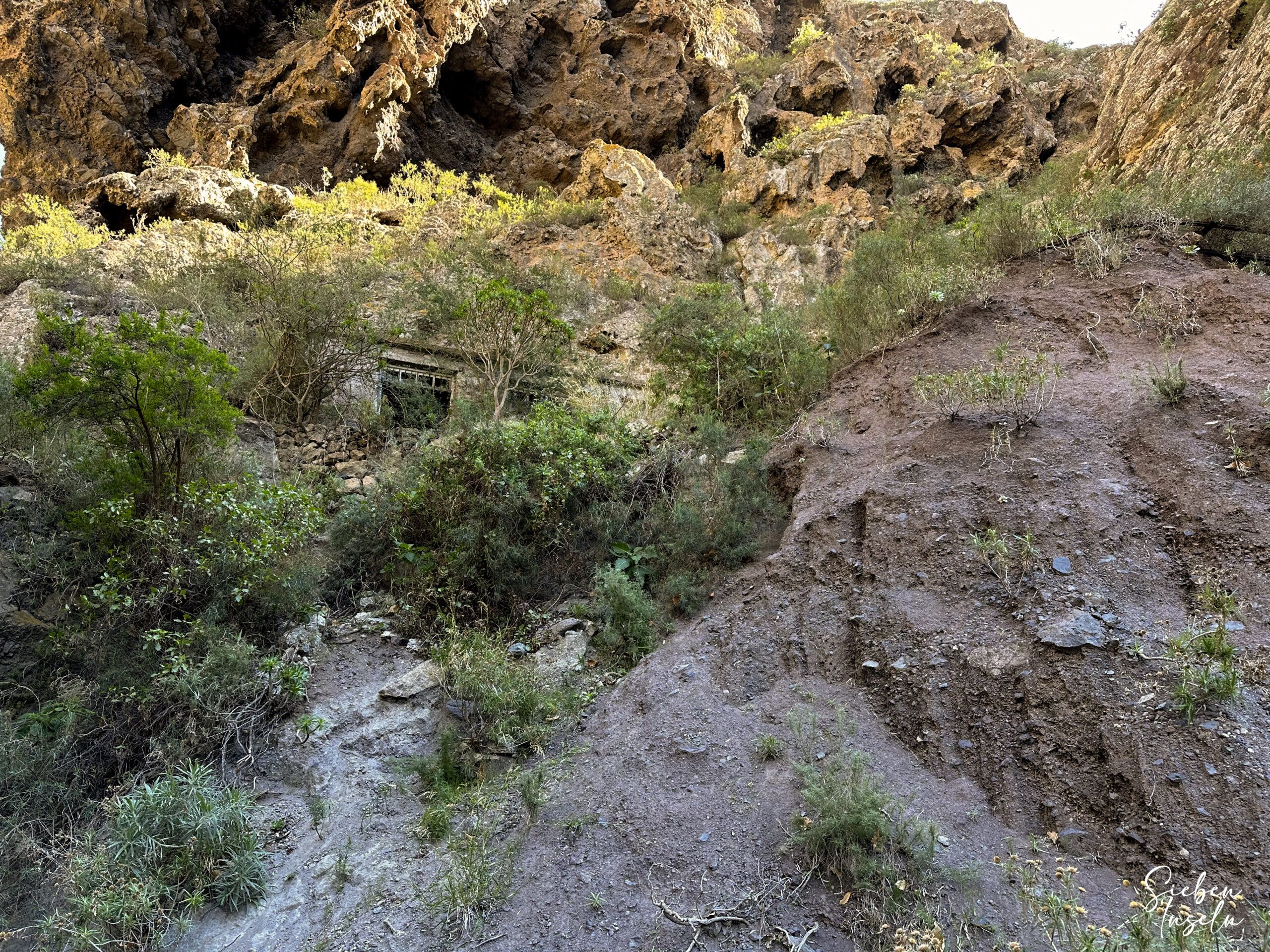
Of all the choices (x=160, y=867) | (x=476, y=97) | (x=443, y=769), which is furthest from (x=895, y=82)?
(x=160, y=867)

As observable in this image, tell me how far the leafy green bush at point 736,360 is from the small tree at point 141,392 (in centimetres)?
475

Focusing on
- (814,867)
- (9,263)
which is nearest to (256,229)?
(9,263)

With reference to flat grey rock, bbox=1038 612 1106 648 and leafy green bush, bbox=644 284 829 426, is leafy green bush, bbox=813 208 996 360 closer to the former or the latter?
leafy green bush, bbox=644 284 829 426

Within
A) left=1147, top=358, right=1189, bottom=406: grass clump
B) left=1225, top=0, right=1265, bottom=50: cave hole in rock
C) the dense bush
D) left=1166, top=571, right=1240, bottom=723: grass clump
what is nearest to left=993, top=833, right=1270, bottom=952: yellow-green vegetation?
left=1166, top=571, right=1240, bottom=723: grass clump

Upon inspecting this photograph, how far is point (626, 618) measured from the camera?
5324 mm

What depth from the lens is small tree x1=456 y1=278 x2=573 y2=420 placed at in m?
8.72

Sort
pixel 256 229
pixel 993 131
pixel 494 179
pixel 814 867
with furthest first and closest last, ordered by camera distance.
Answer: pixel 494 179 < pixel 993 131 < pixel 256 229 < pixel 814 867

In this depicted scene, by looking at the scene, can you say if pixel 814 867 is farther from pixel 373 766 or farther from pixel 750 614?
pixel 373 766

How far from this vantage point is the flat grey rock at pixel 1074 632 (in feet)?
11.6

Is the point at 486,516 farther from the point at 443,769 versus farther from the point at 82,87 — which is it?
the point at 82,87

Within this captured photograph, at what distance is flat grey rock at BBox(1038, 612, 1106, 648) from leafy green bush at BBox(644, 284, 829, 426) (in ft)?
12.0

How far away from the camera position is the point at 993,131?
50.4ft

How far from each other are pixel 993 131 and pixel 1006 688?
1610cm

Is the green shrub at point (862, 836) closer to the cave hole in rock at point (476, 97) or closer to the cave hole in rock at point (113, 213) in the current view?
the cave hole in rock at point (113, 213)
